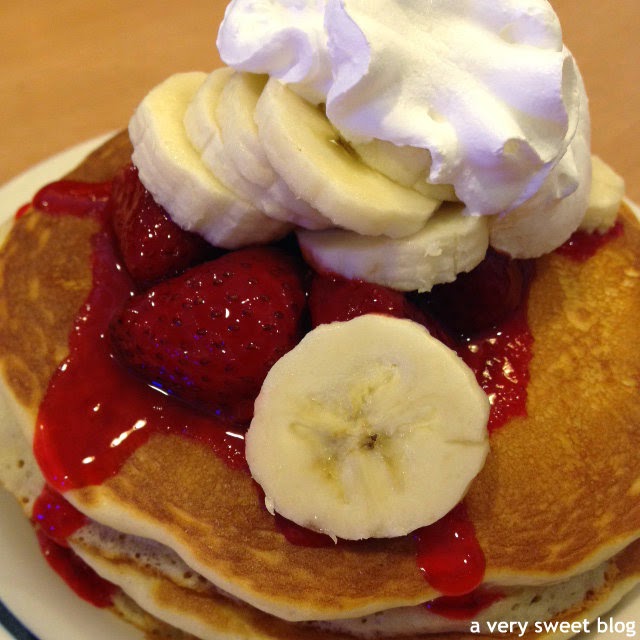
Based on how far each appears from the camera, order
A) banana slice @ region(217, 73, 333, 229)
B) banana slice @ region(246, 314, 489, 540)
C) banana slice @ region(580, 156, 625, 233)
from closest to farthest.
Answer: banana slice @ region(246, 314, 489, 540) → banana slice @ region(217, 73, 333, 229) → banana slice @ region(580, 156, 625, 233)

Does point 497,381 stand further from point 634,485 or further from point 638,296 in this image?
point 638,296

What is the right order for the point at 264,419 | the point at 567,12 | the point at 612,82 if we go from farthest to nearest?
the point at 567,12, the point at 612,82, the point at 264,419

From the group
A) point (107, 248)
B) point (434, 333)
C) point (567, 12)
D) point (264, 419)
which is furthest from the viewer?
point (567, 12)

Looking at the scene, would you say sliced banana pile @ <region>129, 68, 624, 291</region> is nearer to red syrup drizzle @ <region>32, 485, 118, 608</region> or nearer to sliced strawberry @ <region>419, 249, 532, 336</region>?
sliced strawberry @ <region>419, 249, 532, 336</region>

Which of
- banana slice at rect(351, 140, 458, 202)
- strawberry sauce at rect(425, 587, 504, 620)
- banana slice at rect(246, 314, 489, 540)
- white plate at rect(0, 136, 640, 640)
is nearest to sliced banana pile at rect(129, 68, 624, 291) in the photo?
banana slice at rect(351, 140, 458, 202)

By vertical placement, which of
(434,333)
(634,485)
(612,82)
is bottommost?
(612,82)

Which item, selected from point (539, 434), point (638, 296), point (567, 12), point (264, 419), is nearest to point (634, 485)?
point (539, 434)

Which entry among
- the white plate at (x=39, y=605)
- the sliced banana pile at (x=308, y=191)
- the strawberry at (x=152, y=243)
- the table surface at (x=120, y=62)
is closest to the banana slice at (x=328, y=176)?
the sliced banana pile at (x=308, y=191)

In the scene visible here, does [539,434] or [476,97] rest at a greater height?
[476,97]
